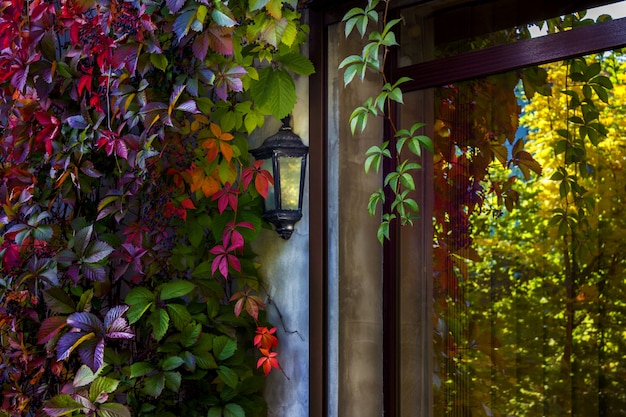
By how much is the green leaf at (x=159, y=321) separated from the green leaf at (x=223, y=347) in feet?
0.68

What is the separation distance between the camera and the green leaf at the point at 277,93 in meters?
3.07

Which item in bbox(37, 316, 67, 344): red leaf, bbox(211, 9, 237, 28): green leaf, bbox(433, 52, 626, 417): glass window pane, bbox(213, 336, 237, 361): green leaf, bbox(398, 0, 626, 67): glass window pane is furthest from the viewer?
bbox(213, 336, 237, 361): green leaf

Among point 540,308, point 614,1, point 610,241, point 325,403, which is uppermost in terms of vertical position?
point 614,1

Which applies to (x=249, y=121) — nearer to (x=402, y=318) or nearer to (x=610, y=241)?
(x=402, y=318)

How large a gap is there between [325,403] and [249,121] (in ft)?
3.54

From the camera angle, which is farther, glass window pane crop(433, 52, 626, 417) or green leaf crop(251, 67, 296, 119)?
green leaf crop(251, 67, 296, 119)

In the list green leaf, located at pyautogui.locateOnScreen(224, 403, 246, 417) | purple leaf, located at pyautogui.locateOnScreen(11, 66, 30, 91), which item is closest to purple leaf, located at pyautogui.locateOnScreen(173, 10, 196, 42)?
purple leaf, located at pyautogui.locateOnScreen(11, 66, 30, 91)

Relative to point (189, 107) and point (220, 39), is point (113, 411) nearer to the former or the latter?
point (189, 107)

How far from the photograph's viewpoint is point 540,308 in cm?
255

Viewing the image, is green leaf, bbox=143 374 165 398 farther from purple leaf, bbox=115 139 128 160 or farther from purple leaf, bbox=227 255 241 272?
purple leaf, bbox=115 139 128 160

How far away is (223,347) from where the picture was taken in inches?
118

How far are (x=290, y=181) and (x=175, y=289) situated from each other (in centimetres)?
58

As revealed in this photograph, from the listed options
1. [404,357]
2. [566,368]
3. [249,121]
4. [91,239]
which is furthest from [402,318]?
[91,239]

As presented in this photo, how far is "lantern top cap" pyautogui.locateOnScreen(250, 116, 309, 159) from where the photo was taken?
310cm
